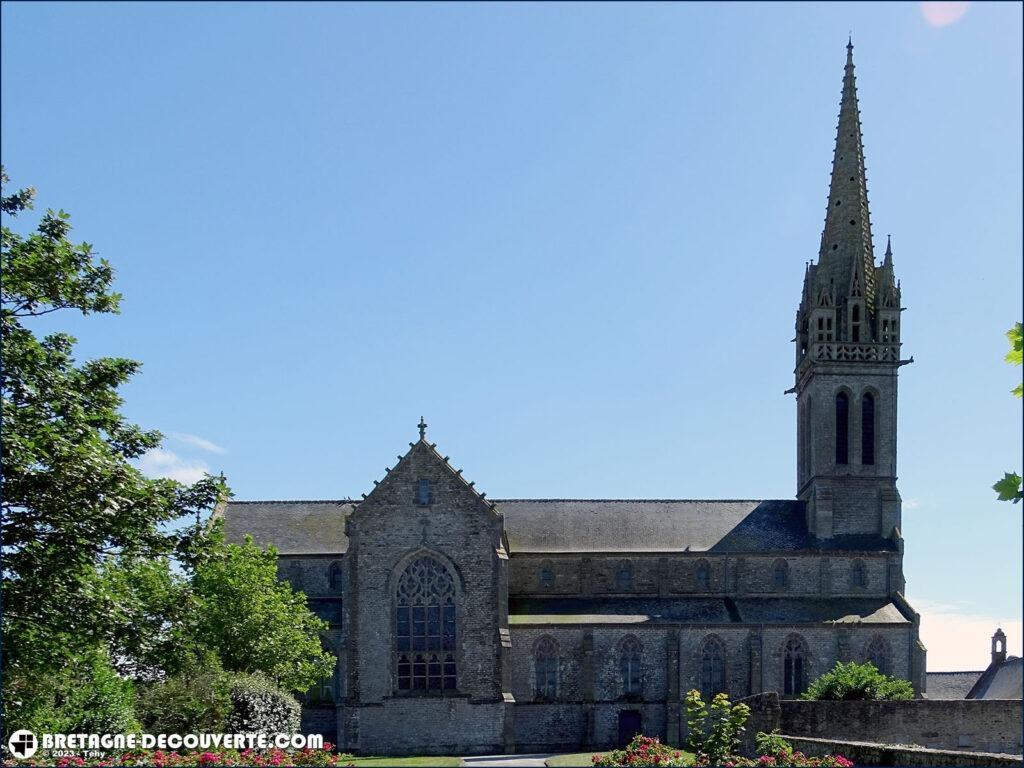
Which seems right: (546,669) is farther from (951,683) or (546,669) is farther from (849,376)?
(951,683)

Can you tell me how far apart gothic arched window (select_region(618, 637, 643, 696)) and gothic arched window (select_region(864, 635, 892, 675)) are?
433 inches

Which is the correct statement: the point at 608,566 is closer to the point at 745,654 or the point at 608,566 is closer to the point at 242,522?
the point at 745,654

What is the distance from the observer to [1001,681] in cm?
6400

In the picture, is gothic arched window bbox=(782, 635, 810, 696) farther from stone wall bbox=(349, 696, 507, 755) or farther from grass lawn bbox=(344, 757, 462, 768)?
grass lawn bbox=(344, 757, 462, 768)

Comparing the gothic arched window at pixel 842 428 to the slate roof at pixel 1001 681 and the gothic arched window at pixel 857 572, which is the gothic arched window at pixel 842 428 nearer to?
the gothic arched window at pixel 857 572

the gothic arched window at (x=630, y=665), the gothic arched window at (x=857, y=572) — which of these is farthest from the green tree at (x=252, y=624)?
the gothic arched window at (x=857, y=572)

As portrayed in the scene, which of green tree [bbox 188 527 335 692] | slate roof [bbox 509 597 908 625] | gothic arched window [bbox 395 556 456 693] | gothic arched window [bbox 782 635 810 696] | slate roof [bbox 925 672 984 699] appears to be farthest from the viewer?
slate roof [bbox 925 672 984 699]

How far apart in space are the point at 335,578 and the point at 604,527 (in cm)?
1429

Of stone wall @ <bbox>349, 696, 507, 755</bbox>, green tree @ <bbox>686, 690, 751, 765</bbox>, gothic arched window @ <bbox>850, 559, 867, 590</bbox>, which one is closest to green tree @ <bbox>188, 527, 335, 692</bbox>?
stone wall @ <bbox>349, 696, 507, 755</bbox>

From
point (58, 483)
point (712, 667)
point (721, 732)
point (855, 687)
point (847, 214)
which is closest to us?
point (58, 483)

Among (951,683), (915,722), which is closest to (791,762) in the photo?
(915,722)

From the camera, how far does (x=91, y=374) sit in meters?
25.5

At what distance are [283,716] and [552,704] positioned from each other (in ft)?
63.2

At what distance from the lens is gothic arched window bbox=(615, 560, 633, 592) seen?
59.1m
